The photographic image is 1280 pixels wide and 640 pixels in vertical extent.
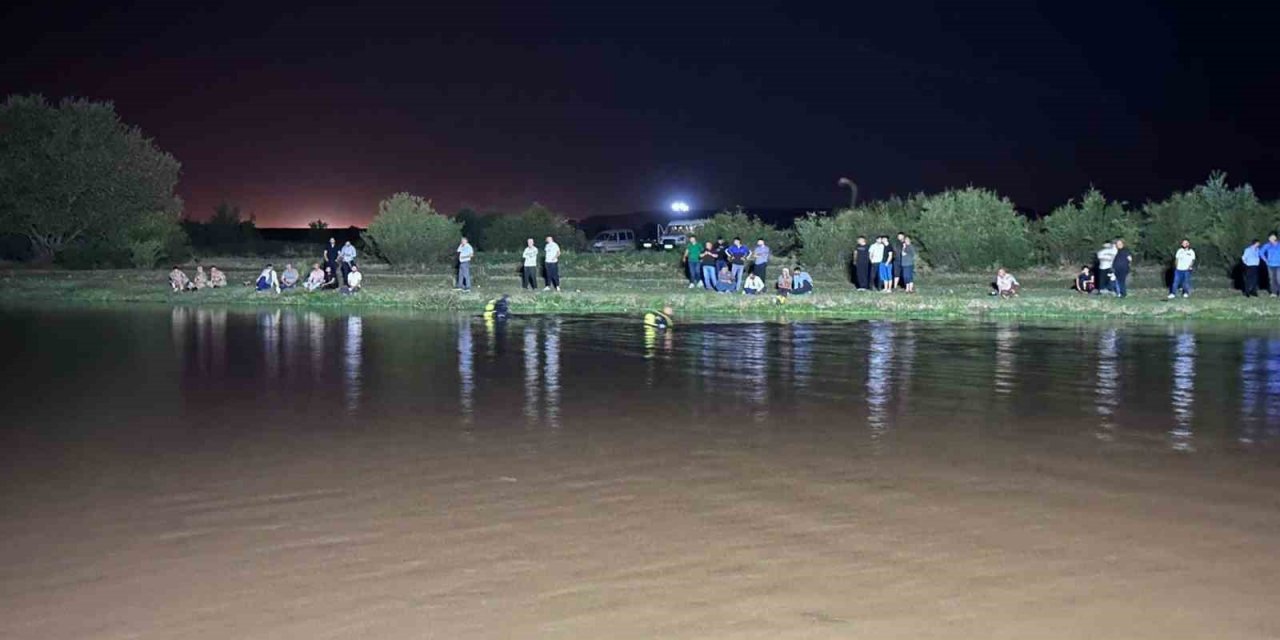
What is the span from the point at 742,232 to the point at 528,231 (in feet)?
56.3

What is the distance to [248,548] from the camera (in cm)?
900

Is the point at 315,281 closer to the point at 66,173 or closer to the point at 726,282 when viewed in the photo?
the point at 726,282

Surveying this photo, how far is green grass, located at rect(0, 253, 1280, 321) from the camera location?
95.8 feet

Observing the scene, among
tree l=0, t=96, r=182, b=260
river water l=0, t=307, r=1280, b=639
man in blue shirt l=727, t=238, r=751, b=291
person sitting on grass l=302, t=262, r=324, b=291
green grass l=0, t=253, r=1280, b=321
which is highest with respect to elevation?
tree l=0, t=96, r=182, b=260

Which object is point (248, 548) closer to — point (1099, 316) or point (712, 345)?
point (712, 345)

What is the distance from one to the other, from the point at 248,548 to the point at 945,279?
107ft

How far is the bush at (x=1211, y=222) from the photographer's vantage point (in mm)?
39031

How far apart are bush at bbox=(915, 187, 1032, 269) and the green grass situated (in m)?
1.10

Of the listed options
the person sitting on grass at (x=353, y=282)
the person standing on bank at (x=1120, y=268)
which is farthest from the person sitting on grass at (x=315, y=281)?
the person standing on bank at (x=1120, y=268)

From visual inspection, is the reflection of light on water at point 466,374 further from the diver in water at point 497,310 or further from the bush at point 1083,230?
the bush at point 1083,230

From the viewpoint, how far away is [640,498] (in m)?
10.5

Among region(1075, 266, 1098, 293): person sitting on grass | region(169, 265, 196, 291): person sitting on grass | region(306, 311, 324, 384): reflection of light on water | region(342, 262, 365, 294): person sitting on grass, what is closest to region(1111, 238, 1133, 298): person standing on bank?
region(1075, 266, 1098, 293): person sitting on grass

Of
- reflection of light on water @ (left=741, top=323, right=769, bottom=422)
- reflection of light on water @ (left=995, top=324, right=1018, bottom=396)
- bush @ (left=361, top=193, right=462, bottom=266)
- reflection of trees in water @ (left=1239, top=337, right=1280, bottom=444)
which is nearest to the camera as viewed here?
reflection of trees in water @ (left=1239, top=337, right=1280, bottom=444)

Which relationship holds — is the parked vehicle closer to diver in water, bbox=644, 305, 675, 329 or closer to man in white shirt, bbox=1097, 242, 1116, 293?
man in white shirt, bbox=1097, 242, 1116, 293
